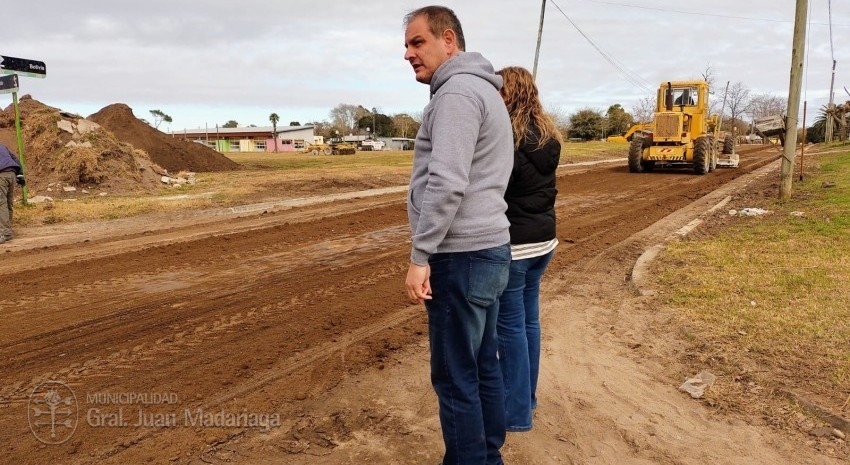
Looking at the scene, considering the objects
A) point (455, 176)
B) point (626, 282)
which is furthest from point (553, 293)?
point (455, 176)

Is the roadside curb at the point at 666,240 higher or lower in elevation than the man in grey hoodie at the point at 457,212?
lower

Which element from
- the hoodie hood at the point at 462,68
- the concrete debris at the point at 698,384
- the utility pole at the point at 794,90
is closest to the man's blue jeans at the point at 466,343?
the hoodie hood at the point at 462,68

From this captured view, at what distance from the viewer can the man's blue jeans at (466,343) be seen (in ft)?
7.94

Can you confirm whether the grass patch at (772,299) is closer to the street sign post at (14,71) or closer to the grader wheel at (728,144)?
the street sign post at (14,71)

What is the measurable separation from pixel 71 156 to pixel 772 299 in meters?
17.1

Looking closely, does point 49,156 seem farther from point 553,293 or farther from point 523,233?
point 523,233

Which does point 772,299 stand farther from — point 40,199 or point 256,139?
point 256,139

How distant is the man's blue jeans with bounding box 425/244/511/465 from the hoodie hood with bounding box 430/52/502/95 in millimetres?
737

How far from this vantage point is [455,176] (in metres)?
2.25

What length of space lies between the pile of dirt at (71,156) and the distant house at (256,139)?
215 ft

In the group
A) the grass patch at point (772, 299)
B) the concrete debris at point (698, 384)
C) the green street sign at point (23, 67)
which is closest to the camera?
the concrete debris at point (698, 384)

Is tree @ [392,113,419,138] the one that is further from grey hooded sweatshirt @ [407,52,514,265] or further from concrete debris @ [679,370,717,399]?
grey hooded sweatshirt @ [407,52,514,265]

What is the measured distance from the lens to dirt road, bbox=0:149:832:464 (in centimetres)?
320

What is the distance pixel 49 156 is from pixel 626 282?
1671cm
